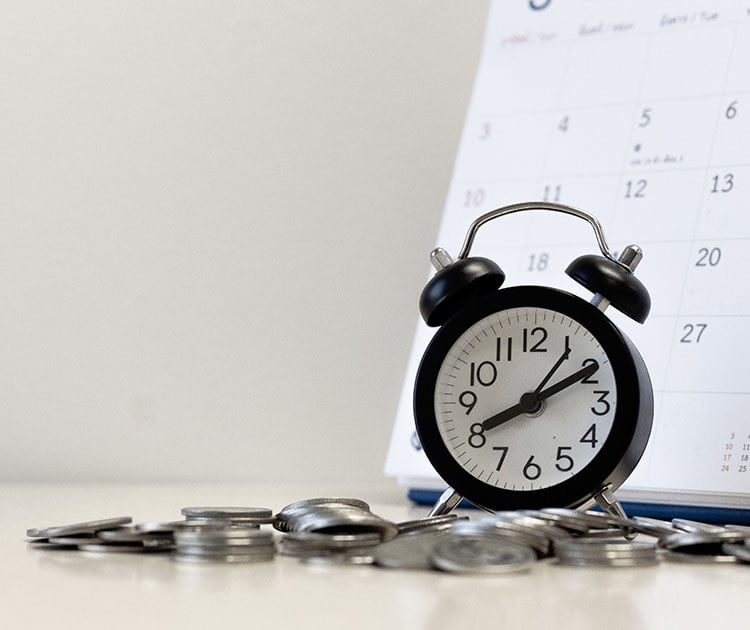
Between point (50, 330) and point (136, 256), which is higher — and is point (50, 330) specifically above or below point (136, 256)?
below

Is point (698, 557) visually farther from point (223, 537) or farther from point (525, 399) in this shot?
point (223, 537)

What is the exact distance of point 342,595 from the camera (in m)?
0.83

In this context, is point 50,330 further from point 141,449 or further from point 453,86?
point 453,86

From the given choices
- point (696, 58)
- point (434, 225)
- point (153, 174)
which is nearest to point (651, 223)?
point (696, 58)

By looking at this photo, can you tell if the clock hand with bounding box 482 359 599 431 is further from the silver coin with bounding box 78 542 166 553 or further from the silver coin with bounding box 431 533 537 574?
the silver coin with bounding box 78 542 166 553

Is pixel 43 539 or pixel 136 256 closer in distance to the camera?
pixel 43 539

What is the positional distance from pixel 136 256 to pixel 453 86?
0.73m

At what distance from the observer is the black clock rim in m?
1.18

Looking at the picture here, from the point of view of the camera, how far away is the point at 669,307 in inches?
66.2

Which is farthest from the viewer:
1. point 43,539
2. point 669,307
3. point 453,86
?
point 453,86

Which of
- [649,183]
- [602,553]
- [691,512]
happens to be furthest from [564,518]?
[649,183]

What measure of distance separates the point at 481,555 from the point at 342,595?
15 centimetres

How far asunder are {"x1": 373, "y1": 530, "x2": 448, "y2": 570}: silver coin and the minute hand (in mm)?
271

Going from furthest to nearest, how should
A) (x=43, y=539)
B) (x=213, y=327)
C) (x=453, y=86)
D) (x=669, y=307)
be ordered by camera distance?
(x=453, y=86), (x=213, y=327), (x=669, y=307), (x=43, y=539)
